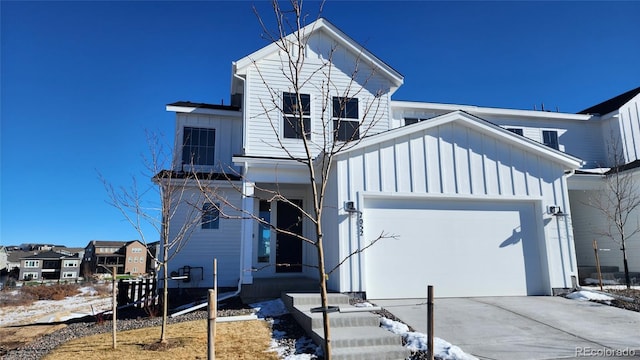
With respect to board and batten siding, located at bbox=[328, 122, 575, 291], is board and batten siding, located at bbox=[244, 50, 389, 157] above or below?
above

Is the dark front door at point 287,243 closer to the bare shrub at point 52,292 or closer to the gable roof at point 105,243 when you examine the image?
the bare shrub at point 52,292

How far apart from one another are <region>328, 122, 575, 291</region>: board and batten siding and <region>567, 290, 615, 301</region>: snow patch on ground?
31cm

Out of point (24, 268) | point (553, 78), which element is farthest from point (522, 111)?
point (24, 268)

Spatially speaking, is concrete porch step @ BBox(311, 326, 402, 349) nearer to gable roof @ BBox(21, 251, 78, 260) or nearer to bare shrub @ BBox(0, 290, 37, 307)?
bare shrub @ BBox(0, 290, 37, 307)

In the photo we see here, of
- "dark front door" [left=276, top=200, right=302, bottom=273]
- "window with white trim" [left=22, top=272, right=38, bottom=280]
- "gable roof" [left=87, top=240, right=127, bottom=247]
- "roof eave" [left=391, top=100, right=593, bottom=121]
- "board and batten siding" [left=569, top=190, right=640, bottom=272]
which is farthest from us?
"gable roof" [left=87, top=240, right=127, bottom=247]

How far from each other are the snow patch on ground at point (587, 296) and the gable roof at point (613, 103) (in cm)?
995

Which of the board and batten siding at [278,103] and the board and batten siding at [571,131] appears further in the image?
the board and batten siding at [571,131]

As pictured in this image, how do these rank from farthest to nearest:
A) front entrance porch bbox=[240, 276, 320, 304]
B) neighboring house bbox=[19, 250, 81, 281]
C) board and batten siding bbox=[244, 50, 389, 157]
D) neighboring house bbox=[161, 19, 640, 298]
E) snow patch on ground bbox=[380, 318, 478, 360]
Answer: neighboring house bbox=[19, 250, 81, 281]
board and batten siding bbox=[244, 50, 389, 157]
front entrance porch bbox=[240, 276, 320, 304]
neighboring house bbox=[161, 19, 640, 298]
snow patch on ground bbox=[380, 318, 478, 360]

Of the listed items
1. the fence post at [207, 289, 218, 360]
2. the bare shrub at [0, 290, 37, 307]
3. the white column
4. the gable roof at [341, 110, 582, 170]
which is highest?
the gable roof at [341, 110, 582, 170]

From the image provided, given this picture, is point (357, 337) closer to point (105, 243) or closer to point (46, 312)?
point (46, 312)

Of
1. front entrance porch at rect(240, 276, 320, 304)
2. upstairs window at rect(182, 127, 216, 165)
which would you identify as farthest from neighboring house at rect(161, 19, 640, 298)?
upstairs window at rect(182, 127, 216, 165)

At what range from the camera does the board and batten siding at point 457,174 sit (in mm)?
8250

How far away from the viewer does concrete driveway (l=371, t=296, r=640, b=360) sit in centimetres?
491

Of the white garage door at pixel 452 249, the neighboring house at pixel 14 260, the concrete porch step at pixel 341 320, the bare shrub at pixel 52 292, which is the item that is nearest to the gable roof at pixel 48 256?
the neighboring house at pixel 14 260
